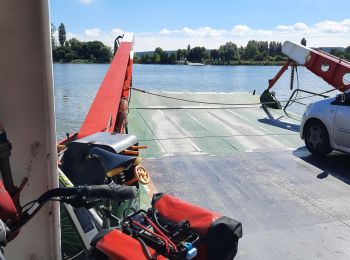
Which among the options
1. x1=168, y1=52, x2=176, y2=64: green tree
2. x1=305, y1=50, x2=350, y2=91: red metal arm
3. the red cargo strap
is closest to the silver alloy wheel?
x1=305, y1=50, x2=350, y2=91: red metal arm

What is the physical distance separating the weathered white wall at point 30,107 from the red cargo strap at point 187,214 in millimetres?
724

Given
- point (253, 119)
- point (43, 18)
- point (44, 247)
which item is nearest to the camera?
point (43, 18)

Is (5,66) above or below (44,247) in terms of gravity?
above

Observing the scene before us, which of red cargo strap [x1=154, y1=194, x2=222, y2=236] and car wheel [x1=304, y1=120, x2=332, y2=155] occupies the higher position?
red cargo strap [x1=154, y1=194, x2=222, y2=236]

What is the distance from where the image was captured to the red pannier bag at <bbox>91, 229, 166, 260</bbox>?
2020 millimetres

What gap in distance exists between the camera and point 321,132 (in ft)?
23.8

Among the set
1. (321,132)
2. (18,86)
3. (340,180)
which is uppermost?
(18,86)

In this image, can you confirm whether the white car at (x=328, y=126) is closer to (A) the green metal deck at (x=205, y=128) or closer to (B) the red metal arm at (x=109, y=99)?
(A) the green metal deck at (x=205, y=128)

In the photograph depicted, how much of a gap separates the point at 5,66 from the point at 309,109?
6462mm

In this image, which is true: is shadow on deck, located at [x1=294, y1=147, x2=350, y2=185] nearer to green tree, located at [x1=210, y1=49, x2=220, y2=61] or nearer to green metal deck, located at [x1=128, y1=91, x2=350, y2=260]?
green metal deck, located at [x1=128, y1=91, x2=350, y2=260]

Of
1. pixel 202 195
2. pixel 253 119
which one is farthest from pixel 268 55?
pixel 202 195

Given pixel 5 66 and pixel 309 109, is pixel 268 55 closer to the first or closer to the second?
pixel 309 109

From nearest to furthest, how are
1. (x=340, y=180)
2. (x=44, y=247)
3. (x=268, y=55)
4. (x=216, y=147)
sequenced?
(x=44, y=247)
(x=340, y=180)
(x=216, y=147)
(x=268, y=55)

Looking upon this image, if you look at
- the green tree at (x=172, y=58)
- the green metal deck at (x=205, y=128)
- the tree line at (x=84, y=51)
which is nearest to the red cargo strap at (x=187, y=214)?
the green metal deck at (x=205, y=128)
